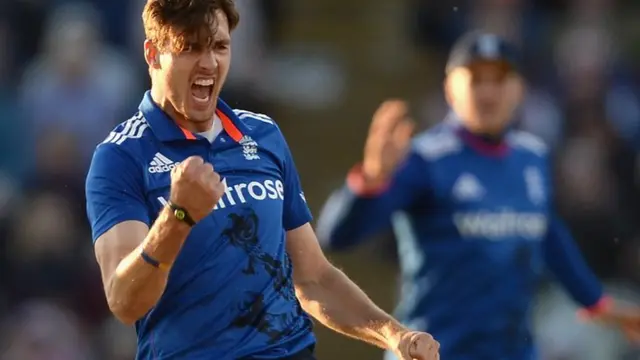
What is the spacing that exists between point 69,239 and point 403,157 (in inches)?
153

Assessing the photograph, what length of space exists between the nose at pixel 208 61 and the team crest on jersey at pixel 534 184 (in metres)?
3.40

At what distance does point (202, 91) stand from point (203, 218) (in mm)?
458

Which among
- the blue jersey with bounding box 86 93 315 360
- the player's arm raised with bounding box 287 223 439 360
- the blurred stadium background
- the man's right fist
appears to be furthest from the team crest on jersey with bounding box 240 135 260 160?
the blurred stadium background

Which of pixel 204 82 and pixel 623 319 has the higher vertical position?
pixel 204 82

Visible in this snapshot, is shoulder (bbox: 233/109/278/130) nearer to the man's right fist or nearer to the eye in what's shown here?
the eye

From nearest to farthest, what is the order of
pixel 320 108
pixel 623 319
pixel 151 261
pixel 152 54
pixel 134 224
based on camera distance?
pixel 151 261 → pixel 134 224 → pixel 152 54 → pixel 623 319 → pixel 320 108

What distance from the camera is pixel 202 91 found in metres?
5.50

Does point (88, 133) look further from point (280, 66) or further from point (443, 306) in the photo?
point (443, 306)

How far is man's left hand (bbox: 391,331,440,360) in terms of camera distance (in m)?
5.39

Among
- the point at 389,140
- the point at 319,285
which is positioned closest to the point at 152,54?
the point at 319,285

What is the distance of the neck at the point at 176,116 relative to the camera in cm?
561

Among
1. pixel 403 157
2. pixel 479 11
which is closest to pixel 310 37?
pixel 479 11

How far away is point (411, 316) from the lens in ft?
27.5

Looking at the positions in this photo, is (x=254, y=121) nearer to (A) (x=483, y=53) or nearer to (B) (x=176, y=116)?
(B) (x=176, y=116)
